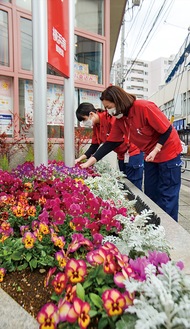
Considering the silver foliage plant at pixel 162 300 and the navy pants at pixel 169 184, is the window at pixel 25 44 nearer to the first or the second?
the navy pants at pixel 169 184

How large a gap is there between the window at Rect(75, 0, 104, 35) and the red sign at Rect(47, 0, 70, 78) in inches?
124

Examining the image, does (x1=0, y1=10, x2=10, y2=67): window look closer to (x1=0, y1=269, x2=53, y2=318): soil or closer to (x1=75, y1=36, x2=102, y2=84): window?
(x1=75, y1=36, x2=102, y2=84): window

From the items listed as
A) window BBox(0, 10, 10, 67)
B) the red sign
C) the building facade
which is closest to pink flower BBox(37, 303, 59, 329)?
the red sign

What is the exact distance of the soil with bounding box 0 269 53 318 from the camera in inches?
41.7

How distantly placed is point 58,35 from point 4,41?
6.47 ft

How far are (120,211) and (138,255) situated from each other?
52cm

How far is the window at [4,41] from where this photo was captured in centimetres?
432

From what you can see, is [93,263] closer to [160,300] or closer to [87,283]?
[87,283]

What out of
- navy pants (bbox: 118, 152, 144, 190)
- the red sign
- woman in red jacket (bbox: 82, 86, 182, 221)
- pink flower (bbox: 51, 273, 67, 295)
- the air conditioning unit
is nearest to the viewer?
pink flower (bbox: 51, 273, 67, 295)

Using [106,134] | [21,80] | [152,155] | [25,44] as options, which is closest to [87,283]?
[152,155]

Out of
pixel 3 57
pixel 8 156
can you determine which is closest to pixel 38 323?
pixel 8 156

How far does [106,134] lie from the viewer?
3.67 m

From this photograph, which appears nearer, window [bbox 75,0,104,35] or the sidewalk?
the sidewalk

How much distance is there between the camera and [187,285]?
85 centimetres
